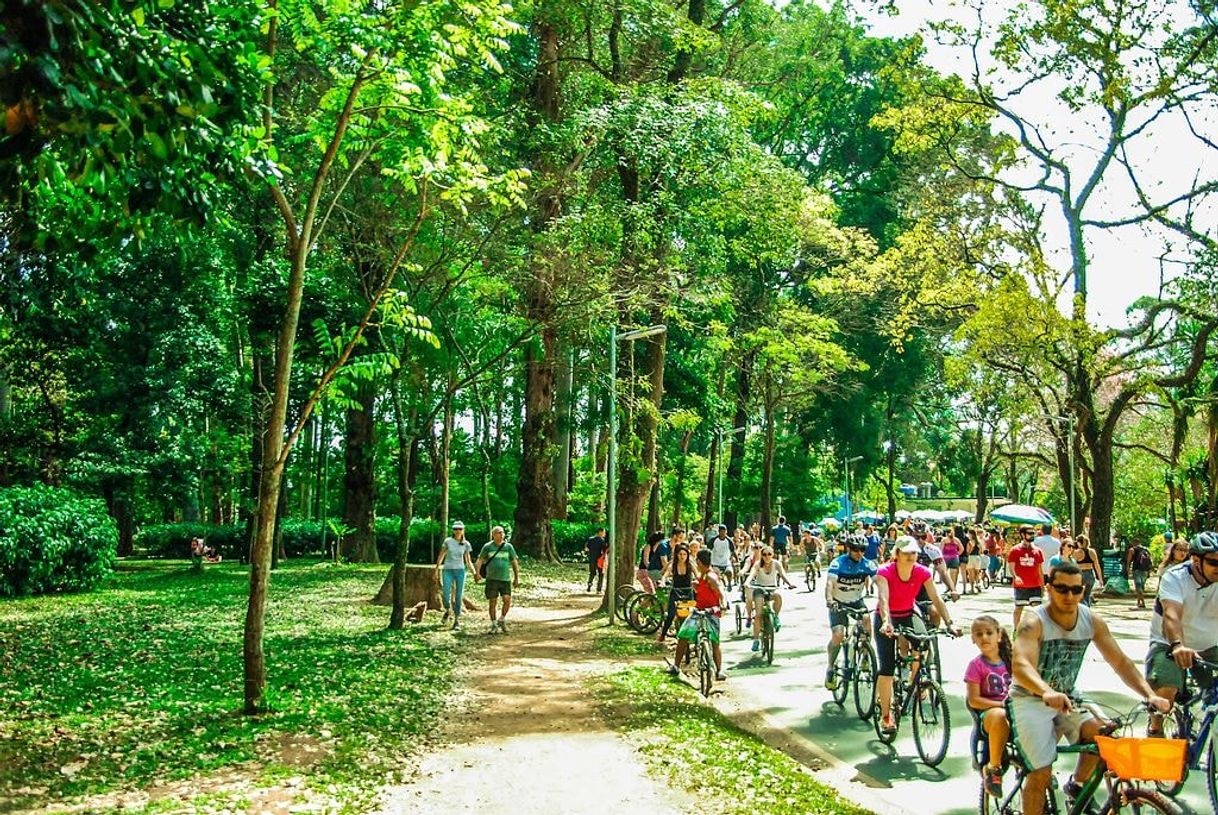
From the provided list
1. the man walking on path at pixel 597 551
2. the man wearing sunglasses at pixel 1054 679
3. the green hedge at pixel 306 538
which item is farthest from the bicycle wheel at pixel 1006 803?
the green hedge at pixel 306 538

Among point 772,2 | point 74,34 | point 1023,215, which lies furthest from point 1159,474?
point 74,34

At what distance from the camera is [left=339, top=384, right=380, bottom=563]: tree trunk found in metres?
32.0

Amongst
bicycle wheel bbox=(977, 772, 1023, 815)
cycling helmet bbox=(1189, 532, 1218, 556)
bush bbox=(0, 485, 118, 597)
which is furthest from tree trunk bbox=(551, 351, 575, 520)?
bicycle wheel bbox=(977, 772, 1023, 815)

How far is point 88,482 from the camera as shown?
2853 cm

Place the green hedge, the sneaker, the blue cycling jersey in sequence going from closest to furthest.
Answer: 1. the sneaker
2. the blue cycling jersey
3. the green hedge

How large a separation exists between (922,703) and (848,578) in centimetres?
302

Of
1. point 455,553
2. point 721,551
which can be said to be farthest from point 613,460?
point 721,551

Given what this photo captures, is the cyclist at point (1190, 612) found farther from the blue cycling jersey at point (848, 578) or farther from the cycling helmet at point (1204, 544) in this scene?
the blue cycling jersey at point (848, 578)

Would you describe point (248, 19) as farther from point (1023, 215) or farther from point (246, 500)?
point (246, 500)

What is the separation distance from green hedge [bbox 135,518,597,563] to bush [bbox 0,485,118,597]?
15.4 meters

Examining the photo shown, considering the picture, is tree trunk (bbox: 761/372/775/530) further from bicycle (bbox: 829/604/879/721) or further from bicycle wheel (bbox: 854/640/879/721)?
bicycle wheel (bbox: 854/640/879/721)

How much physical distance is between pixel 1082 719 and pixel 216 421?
109 ft

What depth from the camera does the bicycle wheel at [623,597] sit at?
67.5 feet

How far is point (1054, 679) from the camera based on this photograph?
20.5 feet
